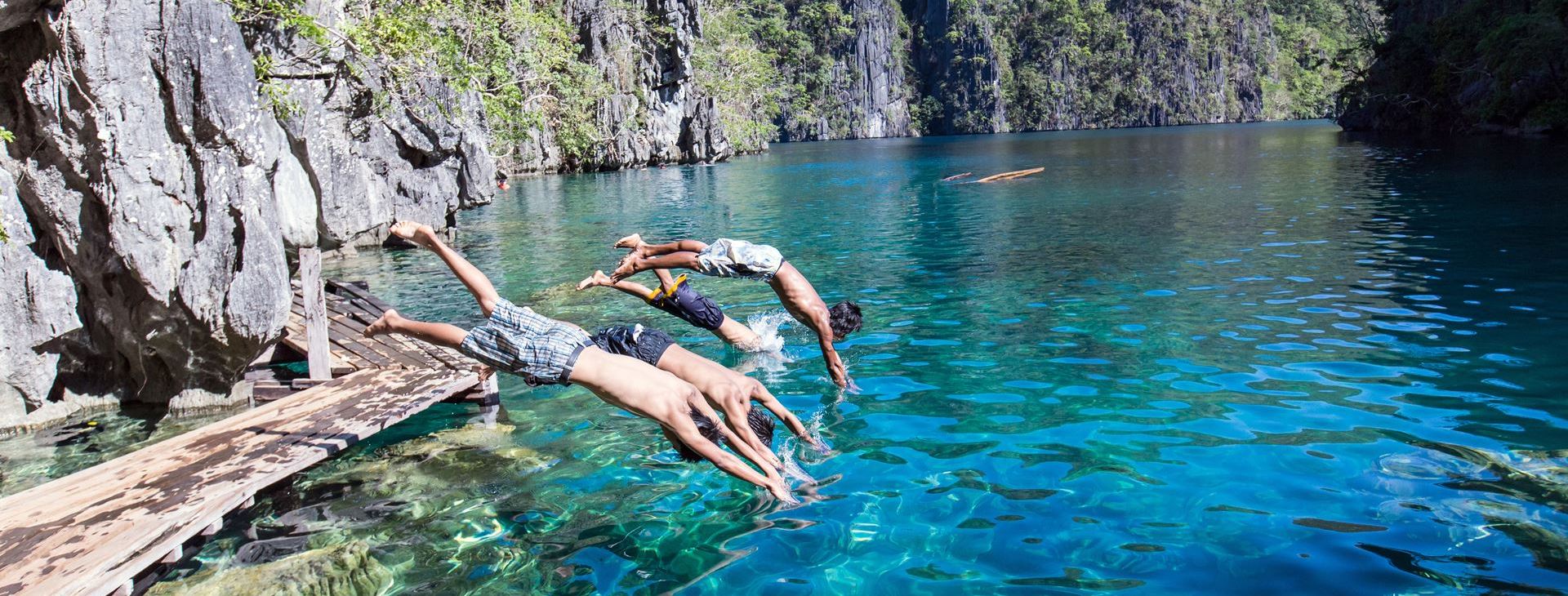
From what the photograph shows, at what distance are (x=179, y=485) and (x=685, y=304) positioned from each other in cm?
519

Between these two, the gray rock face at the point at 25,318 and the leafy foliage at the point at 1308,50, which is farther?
the leafy foliage at the point at 1308,50

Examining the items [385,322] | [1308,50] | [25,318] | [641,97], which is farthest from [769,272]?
[1308,50]

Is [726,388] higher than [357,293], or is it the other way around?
[357,293]

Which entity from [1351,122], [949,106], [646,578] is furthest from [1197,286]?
[949,106]

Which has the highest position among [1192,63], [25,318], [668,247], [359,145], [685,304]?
[1192,63]

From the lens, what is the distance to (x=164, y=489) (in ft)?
20.7

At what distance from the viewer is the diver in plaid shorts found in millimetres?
6270

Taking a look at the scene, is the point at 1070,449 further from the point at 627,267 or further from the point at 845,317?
the point at 627,267

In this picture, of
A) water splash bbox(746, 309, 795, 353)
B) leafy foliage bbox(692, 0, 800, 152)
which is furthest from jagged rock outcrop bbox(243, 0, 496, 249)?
leafy foliage bbox(692, 0, 800, 152)

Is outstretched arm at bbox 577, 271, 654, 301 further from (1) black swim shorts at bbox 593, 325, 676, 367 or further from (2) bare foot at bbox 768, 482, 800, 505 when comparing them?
→ (2) bare foot at bbox 768, 482, 800, 505

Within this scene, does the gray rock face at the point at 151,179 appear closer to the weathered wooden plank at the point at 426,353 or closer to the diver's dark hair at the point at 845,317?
the weathered wooden plank at the point at 426,353

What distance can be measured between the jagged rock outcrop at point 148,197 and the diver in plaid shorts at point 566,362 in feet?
9.61

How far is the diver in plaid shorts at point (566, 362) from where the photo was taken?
627cm

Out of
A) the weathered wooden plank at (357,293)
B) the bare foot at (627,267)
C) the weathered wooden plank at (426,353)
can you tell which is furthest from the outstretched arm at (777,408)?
the weathered wooden plank at (357,293)
